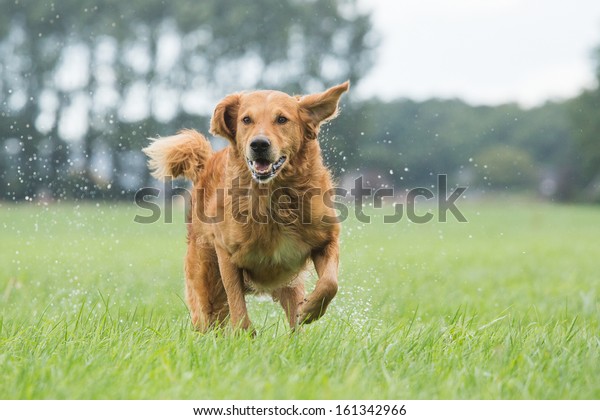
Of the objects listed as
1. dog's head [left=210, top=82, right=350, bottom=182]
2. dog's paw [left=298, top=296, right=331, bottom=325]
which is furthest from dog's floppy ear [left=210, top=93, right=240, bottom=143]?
dog's paw [left=298, top=296, right=331, bottom=325]

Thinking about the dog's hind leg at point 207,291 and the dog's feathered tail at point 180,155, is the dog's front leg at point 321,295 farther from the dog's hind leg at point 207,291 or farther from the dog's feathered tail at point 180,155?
the dog's feathered tail at point 180,155

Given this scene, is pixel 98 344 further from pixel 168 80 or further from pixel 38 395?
pixel 168 80

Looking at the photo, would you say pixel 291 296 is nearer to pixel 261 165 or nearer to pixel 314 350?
pixel 261 165

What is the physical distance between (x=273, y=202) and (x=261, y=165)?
0.87 ft

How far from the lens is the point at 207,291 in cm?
489

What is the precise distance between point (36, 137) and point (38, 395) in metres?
29.2

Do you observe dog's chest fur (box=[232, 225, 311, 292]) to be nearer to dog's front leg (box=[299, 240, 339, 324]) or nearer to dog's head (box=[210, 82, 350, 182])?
dog's front leg (box=[299, 240, 339, 324])

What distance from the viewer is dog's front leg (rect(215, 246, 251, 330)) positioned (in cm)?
428

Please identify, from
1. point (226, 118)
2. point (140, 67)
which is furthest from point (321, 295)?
point (140, 67)

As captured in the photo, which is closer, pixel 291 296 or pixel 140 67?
pixel 291 296

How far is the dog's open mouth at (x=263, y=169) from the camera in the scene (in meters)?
4.16

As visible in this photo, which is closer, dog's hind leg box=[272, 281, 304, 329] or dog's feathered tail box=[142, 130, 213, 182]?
dog's hind leg box=[272, 281, 304, 329]

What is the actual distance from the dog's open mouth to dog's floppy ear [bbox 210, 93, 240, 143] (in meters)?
0.42

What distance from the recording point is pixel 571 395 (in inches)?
115
